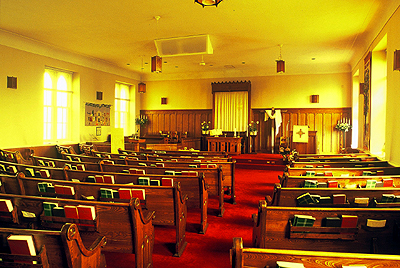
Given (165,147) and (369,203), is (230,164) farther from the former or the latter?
(165,147)

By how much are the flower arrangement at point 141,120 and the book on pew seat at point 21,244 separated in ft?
36.7

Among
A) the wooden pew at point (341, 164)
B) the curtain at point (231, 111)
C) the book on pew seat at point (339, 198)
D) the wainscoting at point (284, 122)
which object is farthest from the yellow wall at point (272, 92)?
the book on pew seat at point (339, 198)

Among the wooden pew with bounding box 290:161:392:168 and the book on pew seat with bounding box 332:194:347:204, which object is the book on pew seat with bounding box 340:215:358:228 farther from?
the wooden pew with bounding box 290:161:392:168

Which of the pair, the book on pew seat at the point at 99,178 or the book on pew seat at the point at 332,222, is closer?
the book on pew seat at the point at 332,222

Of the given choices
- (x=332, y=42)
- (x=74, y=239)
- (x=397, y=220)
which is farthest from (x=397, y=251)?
(x=332, y=42)

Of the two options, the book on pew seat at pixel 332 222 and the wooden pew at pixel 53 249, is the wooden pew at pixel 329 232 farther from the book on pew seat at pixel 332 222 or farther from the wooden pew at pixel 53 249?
the wooden pew at pixel 53 249

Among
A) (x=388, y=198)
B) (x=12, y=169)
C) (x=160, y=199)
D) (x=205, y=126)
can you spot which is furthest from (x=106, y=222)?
(x=205, y=126)

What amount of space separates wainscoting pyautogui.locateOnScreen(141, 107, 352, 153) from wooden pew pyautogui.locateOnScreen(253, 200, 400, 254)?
930cm

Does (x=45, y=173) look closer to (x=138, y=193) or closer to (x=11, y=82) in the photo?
(x=138, y=193)

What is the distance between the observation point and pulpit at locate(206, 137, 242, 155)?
10.1 meters

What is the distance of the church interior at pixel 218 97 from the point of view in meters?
3.03

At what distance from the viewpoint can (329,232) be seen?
1.93 m

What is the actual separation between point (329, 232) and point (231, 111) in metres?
9.91

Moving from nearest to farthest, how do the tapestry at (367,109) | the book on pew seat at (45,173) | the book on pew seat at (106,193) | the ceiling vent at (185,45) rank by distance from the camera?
the book on pew seat at (106,193) < the book on pew seat at (45,173) < the tapestry at (367,109) < the ceiling vent at (185,45)
